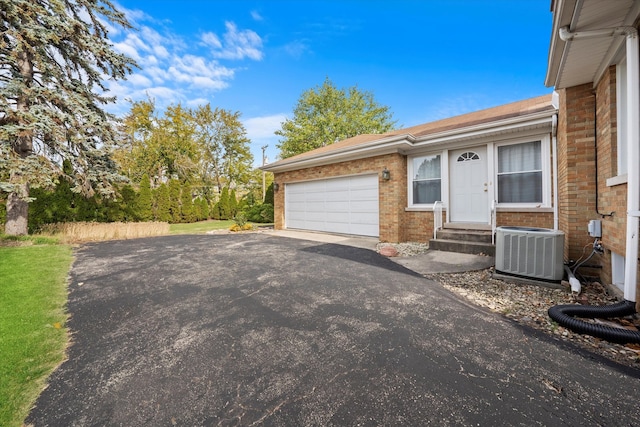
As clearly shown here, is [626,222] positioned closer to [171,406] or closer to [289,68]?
[171,406]

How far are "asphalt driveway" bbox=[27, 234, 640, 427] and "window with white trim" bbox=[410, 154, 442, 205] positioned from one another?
4.32 m

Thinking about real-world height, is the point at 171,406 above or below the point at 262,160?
below

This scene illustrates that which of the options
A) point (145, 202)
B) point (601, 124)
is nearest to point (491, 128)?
point (601, 124)

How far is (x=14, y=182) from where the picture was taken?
292 inches

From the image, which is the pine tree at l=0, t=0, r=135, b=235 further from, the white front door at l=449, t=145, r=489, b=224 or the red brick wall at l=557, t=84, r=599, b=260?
the red brick wall at l=557, t=84, r=599, b=260

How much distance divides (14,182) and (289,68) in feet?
47.5

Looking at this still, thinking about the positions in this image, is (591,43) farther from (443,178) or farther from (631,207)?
(443,178)

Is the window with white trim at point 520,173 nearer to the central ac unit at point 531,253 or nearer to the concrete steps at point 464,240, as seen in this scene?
the concrete steps at point 464,240

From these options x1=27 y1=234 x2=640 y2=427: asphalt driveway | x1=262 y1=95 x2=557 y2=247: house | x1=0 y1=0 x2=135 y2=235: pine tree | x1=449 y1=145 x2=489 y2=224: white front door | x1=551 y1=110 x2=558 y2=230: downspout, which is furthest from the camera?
x1=0 y1=0 x2=135 y2=235: pine tree

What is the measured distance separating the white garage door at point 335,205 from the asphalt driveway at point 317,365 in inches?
191

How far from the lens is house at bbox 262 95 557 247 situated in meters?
6.00

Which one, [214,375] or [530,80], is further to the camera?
[530,80]

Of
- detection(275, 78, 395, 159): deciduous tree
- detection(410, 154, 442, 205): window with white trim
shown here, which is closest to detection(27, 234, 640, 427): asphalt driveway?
detection(410, 154, 442, 205): window with white trim

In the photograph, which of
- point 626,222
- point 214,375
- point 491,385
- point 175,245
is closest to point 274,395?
point 214,375
